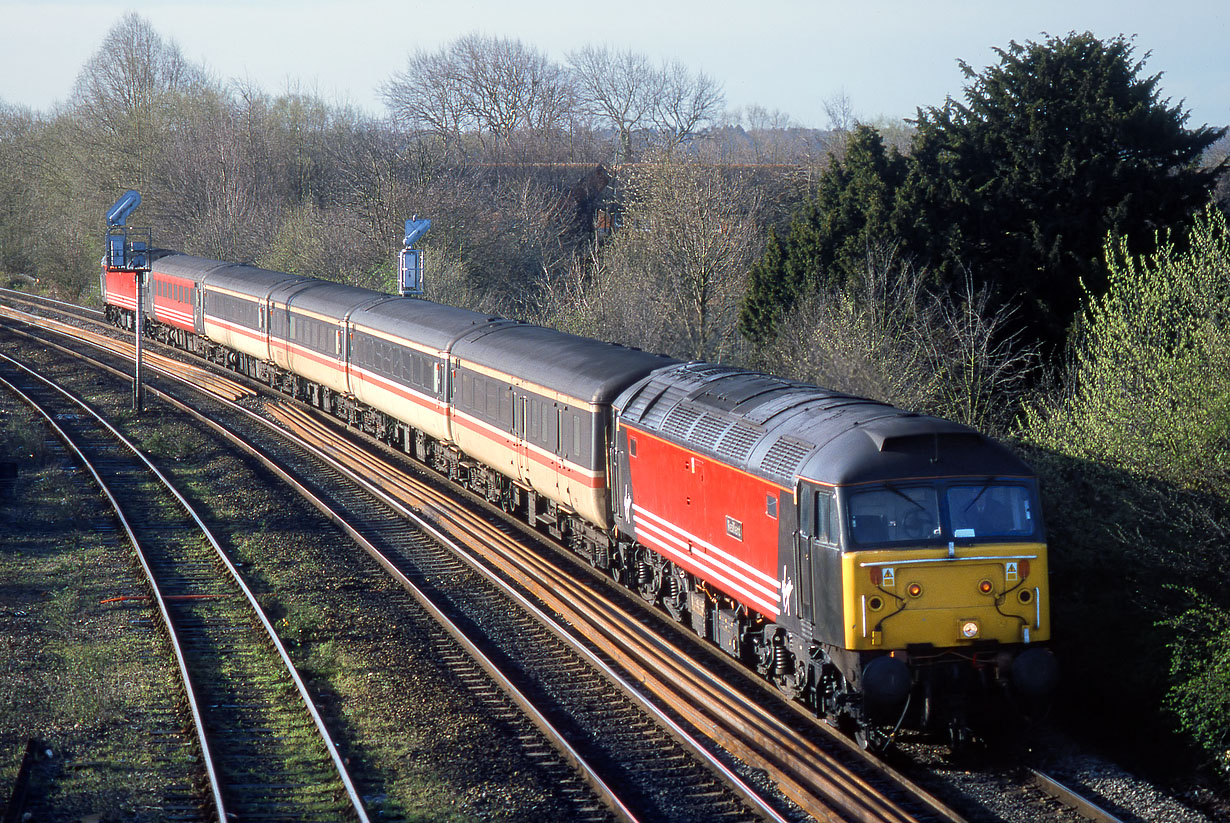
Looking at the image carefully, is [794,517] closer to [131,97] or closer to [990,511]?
[990,511]

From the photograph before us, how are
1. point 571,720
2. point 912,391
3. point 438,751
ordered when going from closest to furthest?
point 438,751
point 571,720
point 912,391

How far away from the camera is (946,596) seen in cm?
984

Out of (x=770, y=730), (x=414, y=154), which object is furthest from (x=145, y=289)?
(x=770, y=730)

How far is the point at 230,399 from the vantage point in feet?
102

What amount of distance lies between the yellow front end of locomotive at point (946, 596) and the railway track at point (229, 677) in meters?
4.44

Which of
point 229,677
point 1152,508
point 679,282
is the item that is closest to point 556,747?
point 229,677

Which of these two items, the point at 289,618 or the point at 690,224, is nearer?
the point at 289,618

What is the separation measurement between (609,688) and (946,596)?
390 centimetres

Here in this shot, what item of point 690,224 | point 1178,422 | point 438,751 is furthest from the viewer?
point 690,224

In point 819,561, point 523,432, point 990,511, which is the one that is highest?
point 990,511

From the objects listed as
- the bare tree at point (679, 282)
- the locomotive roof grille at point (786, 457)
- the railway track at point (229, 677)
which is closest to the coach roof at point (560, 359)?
the locomotive roof grille at point (786, 457)

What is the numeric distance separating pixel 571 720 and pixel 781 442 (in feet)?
11.1

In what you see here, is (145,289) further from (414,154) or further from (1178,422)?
(1178,422)

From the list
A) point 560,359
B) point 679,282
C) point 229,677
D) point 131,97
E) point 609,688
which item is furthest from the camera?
point 131,97
